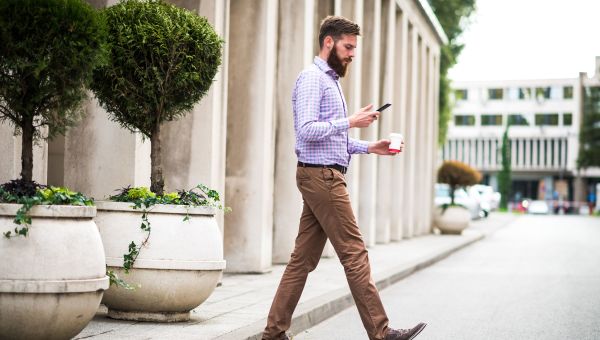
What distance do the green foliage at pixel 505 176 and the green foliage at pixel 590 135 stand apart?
7157mm

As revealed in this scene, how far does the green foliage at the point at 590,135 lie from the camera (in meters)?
104

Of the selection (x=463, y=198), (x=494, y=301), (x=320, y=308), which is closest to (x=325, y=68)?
(x=320, y=308)

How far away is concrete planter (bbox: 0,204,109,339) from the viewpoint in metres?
5.67

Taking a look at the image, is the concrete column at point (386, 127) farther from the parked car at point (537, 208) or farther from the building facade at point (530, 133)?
the building facade at point (530, 133)

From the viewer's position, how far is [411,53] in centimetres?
2762

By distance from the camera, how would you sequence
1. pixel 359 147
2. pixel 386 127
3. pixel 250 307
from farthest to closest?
pixel 386 127 → pixel 250 307 → pixel 359 147

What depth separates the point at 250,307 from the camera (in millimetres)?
9414

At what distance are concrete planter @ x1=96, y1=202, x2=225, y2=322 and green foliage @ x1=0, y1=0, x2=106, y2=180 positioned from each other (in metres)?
1.21

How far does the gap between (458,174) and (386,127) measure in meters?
8.89

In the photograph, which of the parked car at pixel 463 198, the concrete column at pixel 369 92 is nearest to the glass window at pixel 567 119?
the parked car at pixel 463 198

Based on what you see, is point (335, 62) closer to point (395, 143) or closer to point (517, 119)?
point (395, 143)

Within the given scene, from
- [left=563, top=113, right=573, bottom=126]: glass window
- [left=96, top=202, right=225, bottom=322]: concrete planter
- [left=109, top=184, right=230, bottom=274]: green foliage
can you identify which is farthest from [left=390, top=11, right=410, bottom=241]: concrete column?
[left=563, top=113, right=573, bottom=126]: glass window

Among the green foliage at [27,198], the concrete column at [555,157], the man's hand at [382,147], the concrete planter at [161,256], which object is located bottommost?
the concrete planter at [161,256]

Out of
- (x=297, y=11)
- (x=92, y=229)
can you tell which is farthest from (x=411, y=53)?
(x=92, y=229)
